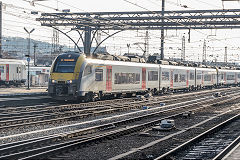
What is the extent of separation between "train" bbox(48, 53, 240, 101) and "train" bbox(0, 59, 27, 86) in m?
19.0

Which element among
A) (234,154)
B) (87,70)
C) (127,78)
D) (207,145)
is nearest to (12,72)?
(127,78)

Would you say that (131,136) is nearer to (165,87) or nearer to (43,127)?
(43,127)

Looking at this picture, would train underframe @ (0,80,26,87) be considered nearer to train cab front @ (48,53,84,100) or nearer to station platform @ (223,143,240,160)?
train cab front @ (48,53,84,100)

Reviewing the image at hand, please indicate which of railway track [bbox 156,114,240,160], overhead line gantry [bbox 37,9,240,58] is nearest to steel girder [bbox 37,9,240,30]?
overhead line gantry [bbox 37,9,240,58]

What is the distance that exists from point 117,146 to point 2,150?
347 cm

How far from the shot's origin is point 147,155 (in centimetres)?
1095

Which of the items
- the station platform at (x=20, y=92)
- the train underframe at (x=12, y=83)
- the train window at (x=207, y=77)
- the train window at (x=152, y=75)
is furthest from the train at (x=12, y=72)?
the train window at (x=207, y=77)

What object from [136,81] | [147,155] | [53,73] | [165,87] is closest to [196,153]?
[147,155]

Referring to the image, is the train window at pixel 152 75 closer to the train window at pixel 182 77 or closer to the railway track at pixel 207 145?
the train window at pixel 182 77

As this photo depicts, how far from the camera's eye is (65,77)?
25.7 metres

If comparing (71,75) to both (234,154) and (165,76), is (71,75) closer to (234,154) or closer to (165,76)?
(234,154)

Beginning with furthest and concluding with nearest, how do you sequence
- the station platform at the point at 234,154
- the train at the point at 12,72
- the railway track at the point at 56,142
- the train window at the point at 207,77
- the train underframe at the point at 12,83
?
the train window at the point at 207,77 → the train underframe at the point at 12,83 → the train at the point at 12,72 → the railway track at the point at 56,142 → the station platform at the point at 234,154

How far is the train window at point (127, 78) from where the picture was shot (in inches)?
1202

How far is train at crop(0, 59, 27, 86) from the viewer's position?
4797 centimetres
